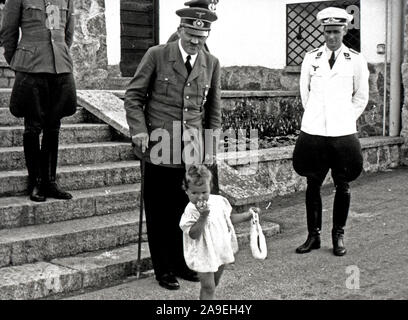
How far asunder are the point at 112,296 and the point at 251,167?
3581mm

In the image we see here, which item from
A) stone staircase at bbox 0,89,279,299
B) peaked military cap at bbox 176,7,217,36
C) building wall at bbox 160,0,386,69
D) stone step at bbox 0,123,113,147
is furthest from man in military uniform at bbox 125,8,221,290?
building wall at bbox 160,0,386,69

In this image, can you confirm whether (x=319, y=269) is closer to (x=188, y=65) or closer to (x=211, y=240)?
(x=211, y=240)

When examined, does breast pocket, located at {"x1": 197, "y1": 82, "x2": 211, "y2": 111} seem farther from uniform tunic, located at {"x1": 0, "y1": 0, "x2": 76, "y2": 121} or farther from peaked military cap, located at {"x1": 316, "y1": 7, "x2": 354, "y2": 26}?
uniform tunic, located at {"x1": 0, "y1": 0, "x2": 76, "y2": 121}

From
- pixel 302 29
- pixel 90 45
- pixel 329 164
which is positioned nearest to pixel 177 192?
pixel 329 164

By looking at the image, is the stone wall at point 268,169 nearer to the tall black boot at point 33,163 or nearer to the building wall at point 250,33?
the tall black boot at point 33,163

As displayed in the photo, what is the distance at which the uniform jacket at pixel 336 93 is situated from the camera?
18.8 ft

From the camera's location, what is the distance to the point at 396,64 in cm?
1045

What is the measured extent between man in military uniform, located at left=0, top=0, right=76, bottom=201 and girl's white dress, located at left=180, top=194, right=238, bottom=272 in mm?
1801

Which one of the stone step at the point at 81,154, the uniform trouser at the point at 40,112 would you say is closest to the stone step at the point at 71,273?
the uniform trouser at the point at 40,112

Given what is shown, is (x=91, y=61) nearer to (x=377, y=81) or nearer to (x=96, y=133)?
(x=96, y=133)

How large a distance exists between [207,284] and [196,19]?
1696 mm
